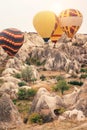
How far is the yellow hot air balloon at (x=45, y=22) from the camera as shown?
6556 centimetres

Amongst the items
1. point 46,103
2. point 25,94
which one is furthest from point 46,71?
point 46,103

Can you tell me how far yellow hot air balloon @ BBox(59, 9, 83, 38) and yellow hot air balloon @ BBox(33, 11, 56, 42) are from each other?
19.9 feet

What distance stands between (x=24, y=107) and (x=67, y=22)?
1445 inches

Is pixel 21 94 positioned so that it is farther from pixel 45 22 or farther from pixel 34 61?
pixel 34 61

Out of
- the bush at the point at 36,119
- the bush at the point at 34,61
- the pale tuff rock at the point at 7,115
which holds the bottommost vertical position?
the bush at the point at 34,61

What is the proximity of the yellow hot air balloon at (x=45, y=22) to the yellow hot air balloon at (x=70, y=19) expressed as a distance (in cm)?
607

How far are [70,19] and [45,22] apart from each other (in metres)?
9.28

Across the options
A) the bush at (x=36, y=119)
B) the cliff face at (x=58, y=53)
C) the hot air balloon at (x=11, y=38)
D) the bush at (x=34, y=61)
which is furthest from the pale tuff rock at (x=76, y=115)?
the bush at (x=34, y=61)

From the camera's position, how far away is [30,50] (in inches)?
4006

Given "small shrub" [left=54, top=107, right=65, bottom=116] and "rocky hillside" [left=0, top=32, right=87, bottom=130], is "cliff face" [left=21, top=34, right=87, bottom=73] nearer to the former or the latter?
"rocky hillside" [left=0, top=32, right=87, bottom=130]

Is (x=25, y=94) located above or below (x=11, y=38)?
above

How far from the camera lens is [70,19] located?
72.9 meters

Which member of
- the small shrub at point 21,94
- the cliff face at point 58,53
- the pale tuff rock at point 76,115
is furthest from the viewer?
the cliff face at point 58,53

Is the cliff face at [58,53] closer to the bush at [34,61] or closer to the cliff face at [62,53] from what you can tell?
the cliff face at [62,53]
